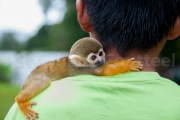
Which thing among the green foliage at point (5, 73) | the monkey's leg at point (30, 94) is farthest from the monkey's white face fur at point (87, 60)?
the green foliage at point (5, 73)

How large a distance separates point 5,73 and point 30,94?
11.8 m

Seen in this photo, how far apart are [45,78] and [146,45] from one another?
447 millimetres

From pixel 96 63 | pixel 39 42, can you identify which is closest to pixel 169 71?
pixel 96 63

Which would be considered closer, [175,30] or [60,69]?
[175,30]

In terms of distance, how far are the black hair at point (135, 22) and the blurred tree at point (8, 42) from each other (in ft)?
64.4

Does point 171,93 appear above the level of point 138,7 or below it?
below

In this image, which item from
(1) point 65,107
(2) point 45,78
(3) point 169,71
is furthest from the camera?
(3) point 169,71

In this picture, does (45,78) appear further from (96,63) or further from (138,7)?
(138,7)

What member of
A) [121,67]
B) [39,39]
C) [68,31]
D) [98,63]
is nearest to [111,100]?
[121,67]

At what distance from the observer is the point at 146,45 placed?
54.7 inches

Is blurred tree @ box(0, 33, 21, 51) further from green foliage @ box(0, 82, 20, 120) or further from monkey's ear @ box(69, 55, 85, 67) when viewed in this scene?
monkey's ear @ box(69, 55, 85, 67)

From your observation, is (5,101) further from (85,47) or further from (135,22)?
(135,22)

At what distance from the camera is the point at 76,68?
1.70 metres

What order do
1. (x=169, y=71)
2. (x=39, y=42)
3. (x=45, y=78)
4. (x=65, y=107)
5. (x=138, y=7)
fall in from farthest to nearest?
(x=39, y=42)
(x=169, y=71)
(x=45, y=78)
(x=138, y=7)
(x=65, y=107)
